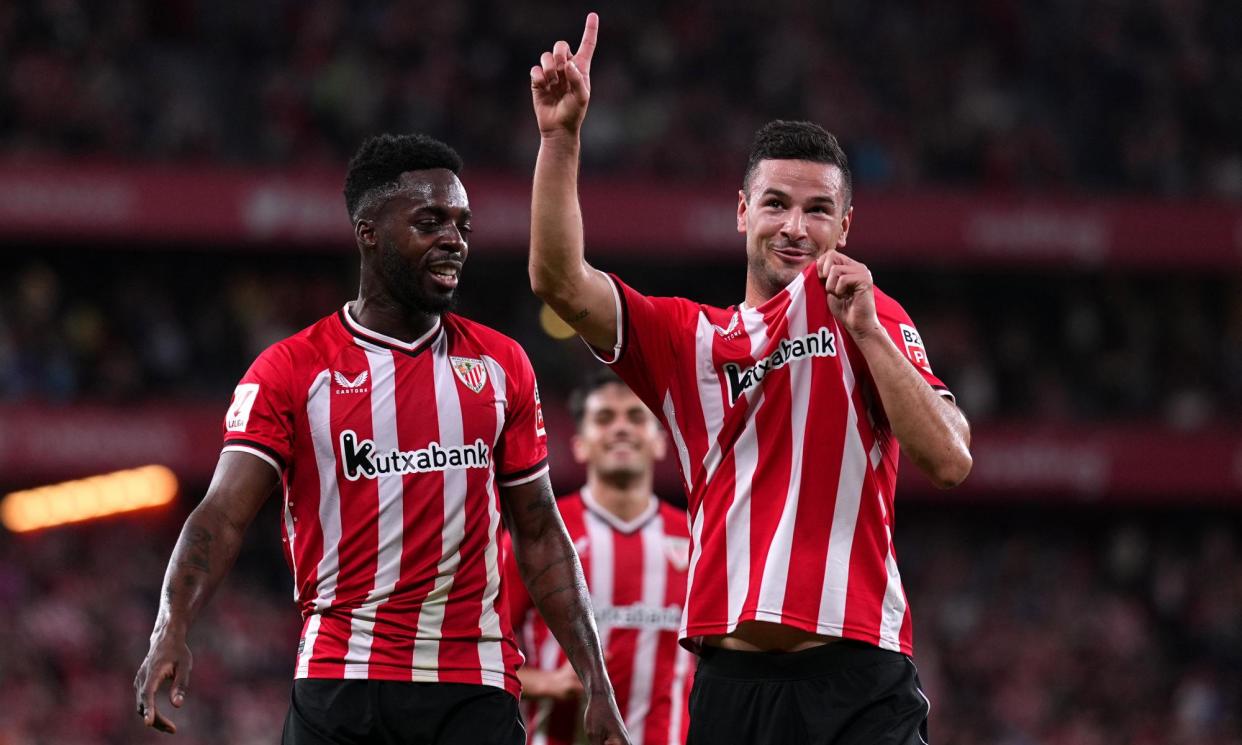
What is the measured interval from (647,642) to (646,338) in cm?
256

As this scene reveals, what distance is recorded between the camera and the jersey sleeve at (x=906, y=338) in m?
4.15

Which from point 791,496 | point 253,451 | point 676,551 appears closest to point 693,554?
point 791,496

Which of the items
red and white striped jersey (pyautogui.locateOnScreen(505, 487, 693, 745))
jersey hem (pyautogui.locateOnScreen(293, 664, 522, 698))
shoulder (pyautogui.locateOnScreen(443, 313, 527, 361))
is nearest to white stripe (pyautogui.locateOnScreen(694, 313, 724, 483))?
shoulder (pyautogui.locateOnScreen(443, 313, 527, 361))

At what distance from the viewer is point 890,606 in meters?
4.17

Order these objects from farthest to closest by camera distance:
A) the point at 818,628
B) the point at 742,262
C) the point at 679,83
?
1. the point at 742,262
2. the point at 679,83
3. the point at 818,628

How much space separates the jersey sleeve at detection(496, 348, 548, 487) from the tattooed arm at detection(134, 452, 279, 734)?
25.5 inches

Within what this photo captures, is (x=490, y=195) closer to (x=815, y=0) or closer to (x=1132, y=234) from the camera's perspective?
(x=815, y=0)

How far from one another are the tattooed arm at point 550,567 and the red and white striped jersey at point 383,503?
0.14 m

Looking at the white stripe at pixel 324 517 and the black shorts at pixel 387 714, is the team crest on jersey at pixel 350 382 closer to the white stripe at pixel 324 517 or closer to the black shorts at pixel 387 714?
the white stripe at pixel 324 517

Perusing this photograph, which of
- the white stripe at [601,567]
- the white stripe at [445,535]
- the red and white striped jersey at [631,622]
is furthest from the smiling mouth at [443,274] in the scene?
the white stripe at [601,567]

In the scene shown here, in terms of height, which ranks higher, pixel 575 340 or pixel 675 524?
pixel 575 340

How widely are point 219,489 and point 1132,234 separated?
57.3ft

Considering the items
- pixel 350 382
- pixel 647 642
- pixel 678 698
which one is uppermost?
pixel 350 382

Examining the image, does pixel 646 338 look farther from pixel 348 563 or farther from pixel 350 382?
pixel 348 563
